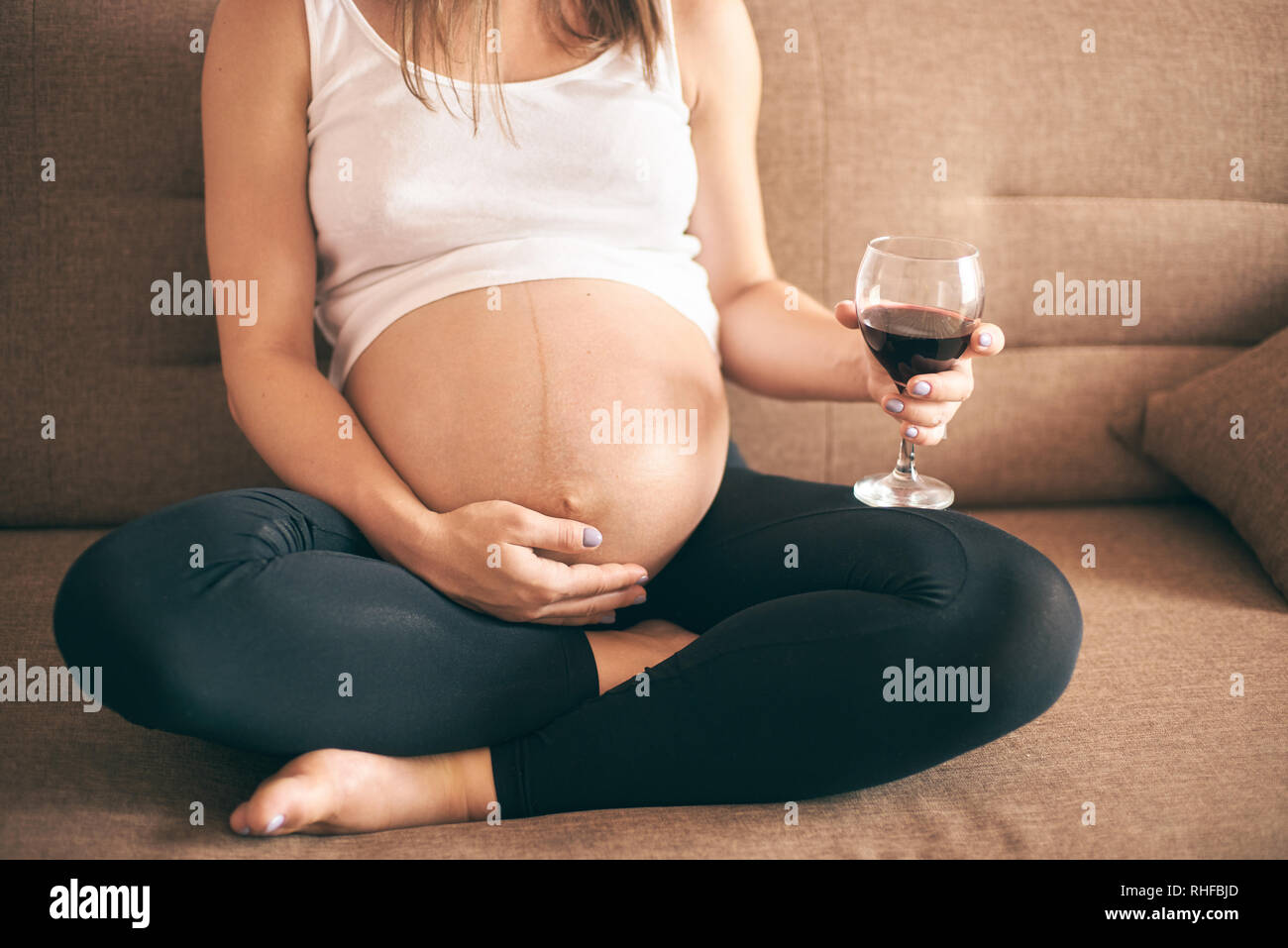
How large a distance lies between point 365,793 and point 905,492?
1.90 feet

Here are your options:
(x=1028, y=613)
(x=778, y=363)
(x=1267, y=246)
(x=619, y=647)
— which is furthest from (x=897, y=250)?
(x=1267, y=246)

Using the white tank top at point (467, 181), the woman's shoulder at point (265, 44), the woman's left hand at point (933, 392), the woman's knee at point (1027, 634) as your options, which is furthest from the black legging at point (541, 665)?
the woman's shoulder at point (265, 44)

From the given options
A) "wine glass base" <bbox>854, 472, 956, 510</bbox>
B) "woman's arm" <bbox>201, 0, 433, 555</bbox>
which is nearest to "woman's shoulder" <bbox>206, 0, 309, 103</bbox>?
"woman's arm" <bbox>201, 0, 433, 555</bbox>

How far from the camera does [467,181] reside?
1.03 metres

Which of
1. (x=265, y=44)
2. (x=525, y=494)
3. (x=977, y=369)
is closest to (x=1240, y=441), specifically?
(x=977, y=369)

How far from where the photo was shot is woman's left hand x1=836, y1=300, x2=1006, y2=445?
911mm

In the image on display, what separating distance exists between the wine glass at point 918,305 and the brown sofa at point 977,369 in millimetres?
382

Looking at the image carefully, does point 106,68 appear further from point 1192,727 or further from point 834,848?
point 1192,727

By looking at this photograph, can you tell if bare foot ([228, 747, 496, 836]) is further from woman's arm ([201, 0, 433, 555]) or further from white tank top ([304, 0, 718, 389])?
white tank top ([304, 0, 718, 389])

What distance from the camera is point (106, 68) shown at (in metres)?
1.19

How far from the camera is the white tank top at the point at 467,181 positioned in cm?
102

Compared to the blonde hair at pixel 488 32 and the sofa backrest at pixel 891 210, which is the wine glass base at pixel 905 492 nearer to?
the sofa backrest at pixel 891 210

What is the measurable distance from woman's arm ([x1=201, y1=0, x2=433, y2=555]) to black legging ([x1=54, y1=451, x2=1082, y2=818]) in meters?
0.09
